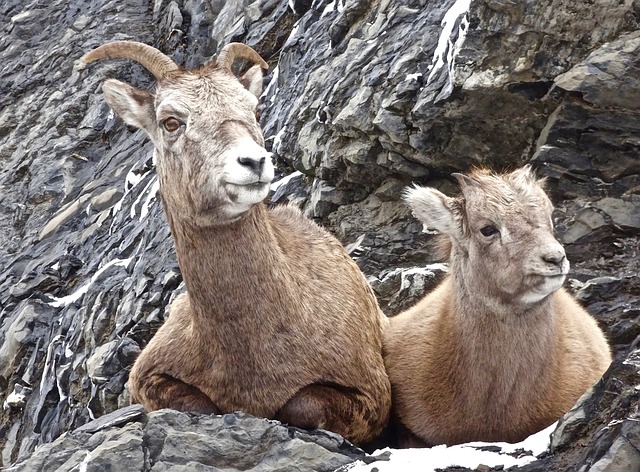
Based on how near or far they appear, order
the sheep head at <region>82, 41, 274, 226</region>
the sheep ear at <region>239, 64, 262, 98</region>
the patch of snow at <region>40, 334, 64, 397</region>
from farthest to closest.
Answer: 1. the patch of snow at <region>40, 334, 64, 397</region>
2. the sheep ear at <region>239, 64, 262, 98</region>
3. the sheep head at <region>82, 41, 274, 226</region>

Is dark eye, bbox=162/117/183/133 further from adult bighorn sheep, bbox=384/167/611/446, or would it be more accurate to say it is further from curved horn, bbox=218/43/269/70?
adult bighorn sheep, bbox=384/167/611/446

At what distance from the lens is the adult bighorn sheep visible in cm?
829

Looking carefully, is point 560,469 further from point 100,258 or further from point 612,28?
point 100,258

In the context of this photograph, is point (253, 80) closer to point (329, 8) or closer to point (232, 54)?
point (232, 54)

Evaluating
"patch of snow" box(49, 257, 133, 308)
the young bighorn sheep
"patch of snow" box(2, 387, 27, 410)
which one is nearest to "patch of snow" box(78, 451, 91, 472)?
the young bighorn sheep

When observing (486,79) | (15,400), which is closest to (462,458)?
(486,79)

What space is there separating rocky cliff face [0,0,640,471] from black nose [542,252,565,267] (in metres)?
0.86

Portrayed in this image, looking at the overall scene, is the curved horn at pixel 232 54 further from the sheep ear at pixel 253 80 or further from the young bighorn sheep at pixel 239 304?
the young bighorn sheep at pixel 239 304

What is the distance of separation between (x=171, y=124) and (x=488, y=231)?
8.80 feet

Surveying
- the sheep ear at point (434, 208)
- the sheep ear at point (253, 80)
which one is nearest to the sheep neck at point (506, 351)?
the sheep ear at point (434, 208)

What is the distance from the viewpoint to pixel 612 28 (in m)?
10.4

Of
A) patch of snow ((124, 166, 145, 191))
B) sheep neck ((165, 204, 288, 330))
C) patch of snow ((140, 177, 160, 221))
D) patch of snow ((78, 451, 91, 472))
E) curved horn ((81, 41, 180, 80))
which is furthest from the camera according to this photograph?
patch of snow ((124, 166, 145, 191))

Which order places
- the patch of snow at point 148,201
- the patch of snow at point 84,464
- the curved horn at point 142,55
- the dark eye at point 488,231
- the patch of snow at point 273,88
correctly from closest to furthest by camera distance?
the patch of snow at point 84,464 → the dark eye at point 488,231 → the curved horn at point 142,55 → the patch of snow at point 273,88 → the patch of snow at point 148,201

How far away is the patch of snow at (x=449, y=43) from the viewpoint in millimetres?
10914
